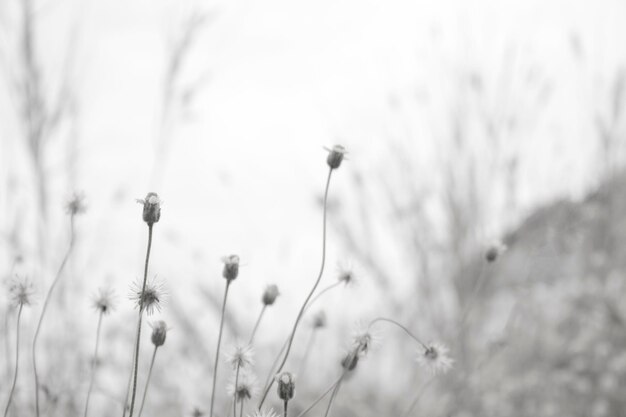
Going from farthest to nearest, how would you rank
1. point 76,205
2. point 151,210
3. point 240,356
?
point 76,205
point 240,356
point 151,210

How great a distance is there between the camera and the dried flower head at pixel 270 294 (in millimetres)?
853

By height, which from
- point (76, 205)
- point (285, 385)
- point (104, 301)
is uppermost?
point (76, 205)

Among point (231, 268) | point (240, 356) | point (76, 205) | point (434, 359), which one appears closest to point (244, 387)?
point (240, 356)

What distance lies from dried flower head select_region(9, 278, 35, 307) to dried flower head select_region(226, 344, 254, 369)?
25 cm

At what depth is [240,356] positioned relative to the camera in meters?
0.79

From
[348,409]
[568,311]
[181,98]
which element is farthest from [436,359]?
[568,311]

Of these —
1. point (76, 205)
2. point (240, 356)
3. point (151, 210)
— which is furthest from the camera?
point (76, 205)

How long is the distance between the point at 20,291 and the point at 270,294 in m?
0.31

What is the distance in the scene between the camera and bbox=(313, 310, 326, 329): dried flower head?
98cm

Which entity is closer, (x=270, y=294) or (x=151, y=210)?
(x=151, y=210)

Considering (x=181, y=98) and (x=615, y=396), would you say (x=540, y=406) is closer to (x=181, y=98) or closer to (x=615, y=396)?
(x=615, y=396)

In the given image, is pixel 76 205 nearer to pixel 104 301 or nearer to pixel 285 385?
pixel 104 301

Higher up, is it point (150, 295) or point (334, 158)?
point (334, 158)

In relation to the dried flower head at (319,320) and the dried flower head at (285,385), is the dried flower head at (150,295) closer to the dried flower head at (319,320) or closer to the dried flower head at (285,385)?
the dried flower head at (285,385)
